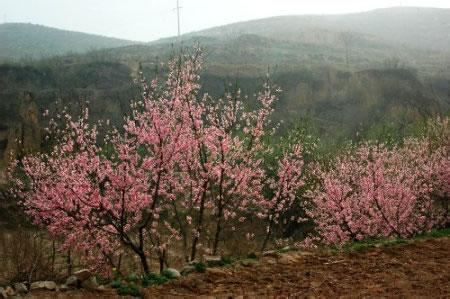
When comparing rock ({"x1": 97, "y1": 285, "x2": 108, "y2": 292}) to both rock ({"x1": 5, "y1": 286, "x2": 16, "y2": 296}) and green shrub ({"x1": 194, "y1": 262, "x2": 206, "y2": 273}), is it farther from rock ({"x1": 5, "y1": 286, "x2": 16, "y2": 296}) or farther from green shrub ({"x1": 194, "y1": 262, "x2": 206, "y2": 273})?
green shrub ({"x1": 194, "y1": 262, "x2": 206, "y2": 273})

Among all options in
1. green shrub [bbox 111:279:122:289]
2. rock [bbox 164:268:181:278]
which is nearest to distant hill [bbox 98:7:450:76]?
rock [bbox 164:268:181:278]

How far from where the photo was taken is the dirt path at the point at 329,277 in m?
8.97

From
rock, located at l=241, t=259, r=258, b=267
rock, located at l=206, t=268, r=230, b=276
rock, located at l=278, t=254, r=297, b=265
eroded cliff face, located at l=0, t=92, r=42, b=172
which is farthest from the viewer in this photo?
eroded cliff face, located at l=0, t=92, r=42, b=172

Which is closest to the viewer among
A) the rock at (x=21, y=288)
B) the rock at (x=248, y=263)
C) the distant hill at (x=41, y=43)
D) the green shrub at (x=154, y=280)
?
the rock at (x=21, y=288)

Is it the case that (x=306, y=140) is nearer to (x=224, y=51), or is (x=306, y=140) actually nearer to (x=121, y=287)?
(x=121, y=287)

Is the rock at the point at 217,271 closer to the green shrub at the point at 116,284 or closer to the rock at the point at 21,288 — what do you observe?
the green shrub at the point at 116,284

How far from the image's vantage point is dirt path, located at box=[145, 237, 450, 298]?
8.97 metres

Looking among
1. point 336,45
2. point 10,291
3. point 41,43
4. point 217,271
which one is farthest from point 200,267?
point 41,43

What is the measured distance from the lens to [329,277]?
32.5ft

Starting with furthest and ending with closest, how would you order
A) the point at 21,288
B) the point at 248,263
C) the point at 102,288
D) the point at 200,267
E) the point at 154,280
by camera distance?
the point at 248,263 < the point at 200,267 < the point at 154,280 < the point at 102,288 < the point at 21,288

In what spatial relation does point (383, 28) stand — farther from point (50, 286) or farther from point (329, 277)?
point (50, 286)

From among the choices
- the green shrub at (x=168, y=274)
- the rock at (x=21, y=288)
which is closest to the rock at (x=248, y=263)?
the green shrub at (x=168, y=274)

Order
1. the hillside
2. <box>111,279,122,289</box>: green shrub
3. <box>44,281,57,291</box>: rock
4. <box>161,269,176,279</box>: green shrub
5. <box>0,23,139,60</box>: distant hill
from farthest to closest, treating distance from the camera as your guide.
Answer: <box>0,23,139,60</box>: distant hill, the hillside, <box>161,269,176,279</box>: green shrub, <box>111,279,122,289</box>: green shrub, <box>44,281,57,291</box>: rock

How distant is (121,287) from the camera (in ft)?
30.3
